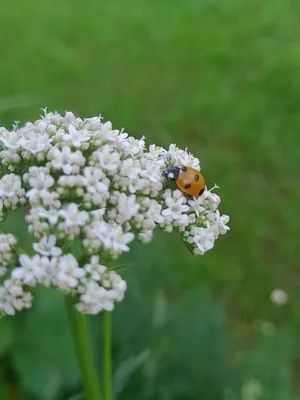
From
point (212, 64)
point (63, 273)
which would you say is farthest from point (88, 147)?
point (212, 64)

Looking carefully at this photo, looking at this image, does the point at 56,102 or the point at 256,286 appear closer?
the point at 256,286

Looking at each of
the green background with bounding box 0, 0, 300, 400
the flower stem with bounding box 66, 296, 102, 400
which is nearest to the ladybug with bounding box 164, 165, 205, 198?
the flower stem with bounding box 66, 296, 102, 400

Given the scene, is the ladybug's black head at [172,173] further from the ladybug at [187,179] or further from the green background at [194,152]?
the green background at [194,152]

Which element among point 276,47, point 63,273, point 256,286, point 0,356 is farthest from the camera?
point 276,47

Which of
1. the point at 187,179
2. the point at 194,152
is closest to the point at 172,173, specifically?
the point at 187,179

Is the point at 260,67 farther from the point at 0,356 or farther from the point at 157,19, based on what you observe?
the point at 0,356

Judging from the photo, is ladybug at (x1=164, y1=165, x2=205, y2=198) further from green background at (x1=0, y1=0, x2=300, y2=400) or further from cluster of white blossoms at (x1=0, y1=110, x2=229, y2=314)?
green background at (x1=0, y1=0, x2=300, y2=400)

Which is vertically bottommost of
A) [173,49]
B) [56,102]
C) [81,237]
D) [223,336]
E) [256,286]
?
[81,237]

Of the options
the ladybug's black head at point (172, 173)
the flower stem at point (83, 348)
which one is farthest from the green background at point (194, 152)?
the ladybug's black head at point (172, 173)
